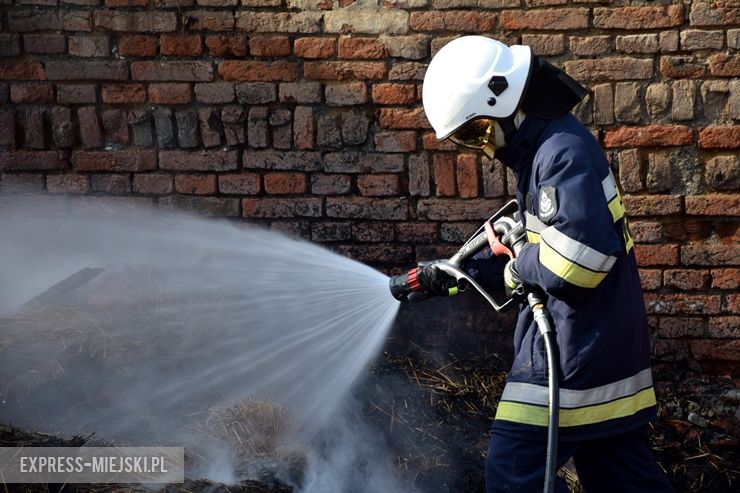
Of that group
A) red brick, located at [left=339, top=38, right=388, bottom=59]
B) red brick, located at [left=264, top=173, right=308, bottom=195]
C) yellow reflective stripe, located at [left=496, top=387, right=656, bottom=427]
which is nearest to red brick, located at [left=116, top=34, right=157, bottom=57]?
red brick, located at [left=264, top=173, right=308, bottom=195]

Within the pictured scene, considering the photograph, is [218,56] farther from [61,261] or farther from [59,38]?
[61,261]

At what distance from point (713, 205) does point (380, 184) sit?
1.83m

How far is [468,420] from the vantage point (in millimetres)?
4793

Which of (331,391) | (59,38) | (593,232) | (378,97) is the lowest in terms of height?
(331,391)

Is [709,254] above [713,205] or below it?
below

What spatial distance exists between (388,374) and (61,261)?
2.10 metres

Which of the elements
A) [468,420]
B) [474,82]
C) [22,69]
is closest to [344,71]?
[474,82]

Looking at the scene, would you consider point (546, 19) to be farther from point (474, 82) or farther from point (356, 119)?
point (474, 82)

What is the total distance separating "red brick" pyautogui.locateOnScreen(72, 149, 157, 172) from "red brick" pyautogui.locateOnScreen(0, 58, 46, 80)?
0.49m

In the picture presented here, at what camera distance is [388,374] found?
4996 mm

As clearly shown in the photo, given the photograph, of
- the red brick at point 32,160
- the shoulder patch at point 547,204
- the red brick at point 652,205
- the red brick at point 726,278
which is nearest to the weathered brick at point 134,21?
the red brick at point 32,160

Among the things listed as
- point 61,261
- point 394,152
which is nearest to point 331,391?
point 394,152

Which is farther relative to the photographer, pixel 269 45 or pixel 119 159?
pixel 119 159

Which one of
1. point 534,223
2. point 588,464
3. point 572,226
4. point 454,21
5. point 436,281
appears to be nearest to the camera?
point 572,226
